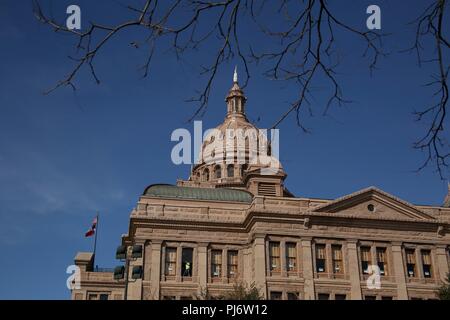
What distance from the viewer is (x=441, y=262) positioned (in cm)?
4434

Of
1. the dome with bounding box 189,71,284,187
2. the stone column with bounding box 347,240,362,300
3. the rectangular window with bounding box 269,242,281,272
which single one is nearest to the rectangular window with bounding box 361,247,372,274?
the stone column with bounding box 347,240,362,300

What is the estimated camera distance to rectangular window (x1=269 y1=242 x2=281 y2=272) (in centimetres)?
4241

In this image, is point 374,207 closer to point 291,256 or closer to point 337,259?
point 337,259

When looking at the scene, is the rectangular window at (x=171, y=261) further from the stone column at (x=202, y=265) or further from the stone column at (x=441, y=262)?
the stone column at (x=441, y=262)

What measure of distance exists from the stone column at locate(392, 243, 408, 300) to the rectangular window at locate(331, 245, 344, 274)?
407cm

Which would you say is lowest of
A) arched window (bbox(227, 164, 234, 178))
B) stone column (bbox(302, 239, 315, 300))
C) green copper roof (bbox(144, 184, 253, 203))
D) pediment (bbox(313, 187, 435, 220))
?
stone column (bbox(302, 239, 315, 300))

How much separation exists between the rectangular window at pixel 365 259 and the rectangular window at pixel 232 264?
31.6ft

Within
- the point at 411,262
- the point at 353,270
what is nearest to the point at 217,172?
the point at 353,270

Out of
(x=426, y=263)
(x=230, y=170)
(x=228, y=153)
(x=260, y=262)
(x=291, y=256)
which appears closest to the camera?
(x=260, y=262)

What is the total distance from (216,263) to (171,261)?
3.47m

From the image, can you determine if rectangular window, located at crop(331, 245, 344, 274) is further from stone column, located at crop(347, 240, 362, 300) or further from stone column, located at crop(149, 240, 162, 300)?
stone column, located at crop(149, 240, 162, 300)

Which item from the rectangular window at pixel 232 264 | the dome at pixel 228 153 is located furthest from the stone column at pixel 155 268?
the dome at pixel 228 153

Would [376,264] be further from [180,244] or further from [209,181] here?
[209,181]

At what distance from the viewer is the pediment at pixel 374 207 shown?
44.8 meters
